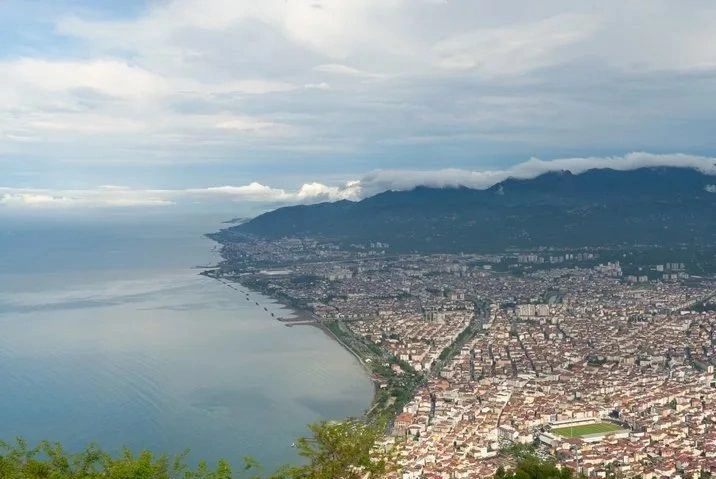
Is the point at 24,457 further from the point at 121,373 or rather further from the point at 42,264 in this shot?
the point at 42,264

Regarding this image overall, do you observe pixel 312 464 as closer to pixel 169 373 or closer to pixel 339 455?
pixel 339 455

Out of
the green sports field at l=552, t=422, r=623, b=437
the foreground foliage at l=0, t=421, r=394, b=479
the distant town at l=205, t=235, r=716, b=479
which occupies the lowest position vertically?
the green sports field at l=552, t=422, r=623, b=437

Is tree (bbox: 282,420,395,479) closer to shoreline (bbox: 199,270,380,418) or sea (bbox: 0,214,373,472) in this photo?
sea (bbox: 0,214,373,472)

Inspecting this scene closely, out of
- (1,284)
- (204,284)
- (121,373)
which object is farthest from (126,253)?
(121,373)

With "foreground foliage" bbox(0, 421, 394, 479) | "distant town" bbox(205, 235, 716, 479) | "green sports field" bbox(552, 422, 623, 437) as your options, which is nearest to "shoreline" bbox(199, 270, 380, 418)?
"distant town" bbox(205, 235, 716, 479)

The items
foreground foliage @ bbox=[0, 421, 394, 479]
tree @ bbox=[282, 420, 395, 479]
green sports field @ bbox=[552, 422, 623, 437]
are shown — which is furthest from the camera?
green sports field @ bbox=[552, 422, 623, 437]

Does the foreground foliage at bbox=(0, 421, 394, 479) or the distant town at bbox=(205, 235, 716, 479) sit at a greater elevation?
the foreground foliage at bbox=(0, 421, 394, 479)

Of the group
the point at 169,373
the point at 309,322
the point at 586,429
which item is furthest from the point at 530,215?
the point at 586,429
